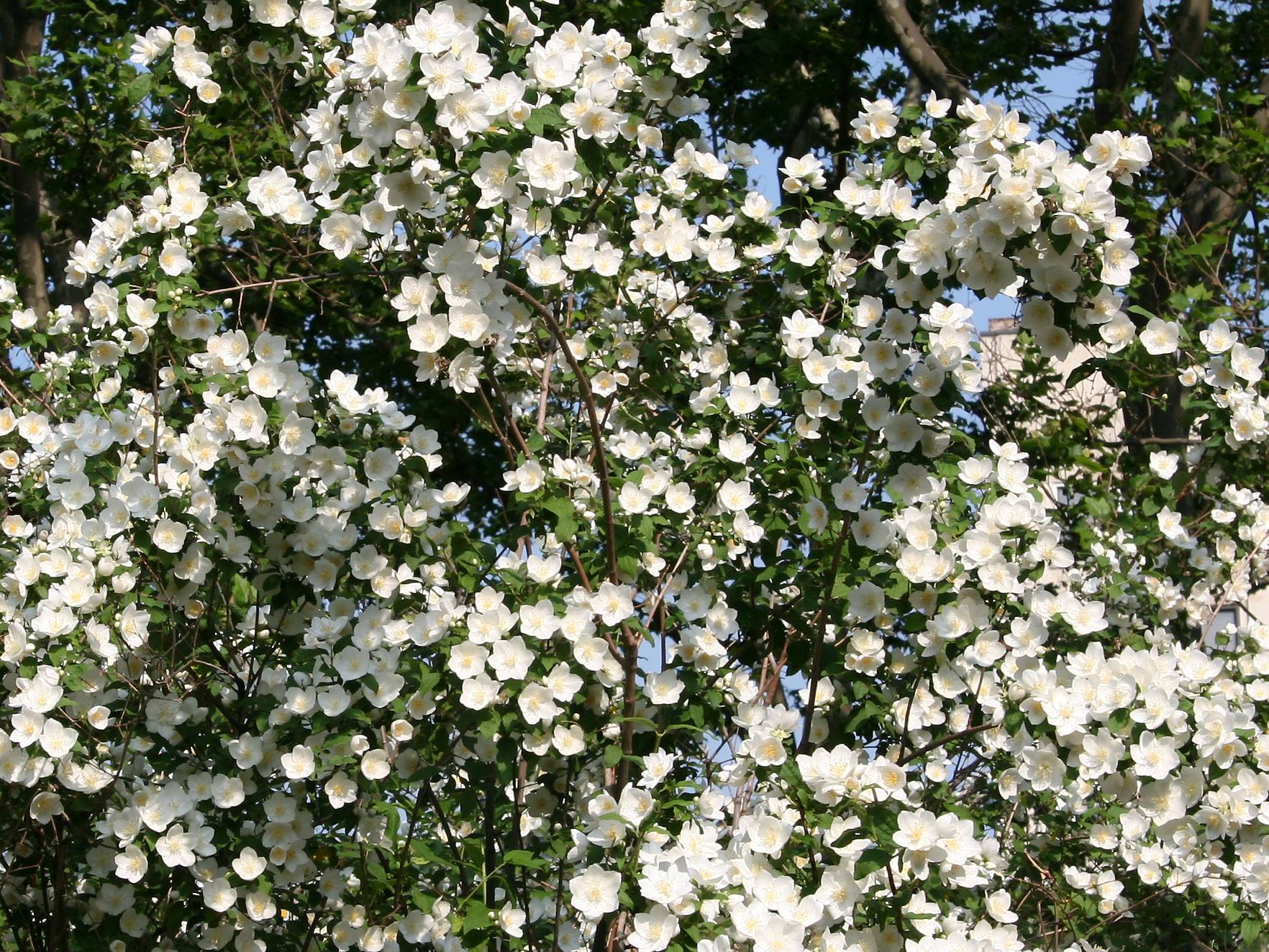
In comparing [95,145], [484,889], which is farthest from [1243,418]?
[95,145]

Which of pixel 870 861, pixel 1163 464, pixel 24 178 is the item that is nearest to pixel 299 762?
pixel 870 861

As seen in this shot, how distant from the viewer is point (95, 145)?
5434mm

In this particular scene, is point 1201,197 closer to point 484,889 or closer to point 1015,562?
point 1015,562

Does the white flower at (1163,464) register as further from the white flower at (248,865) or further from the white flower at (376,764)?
the white flower at (248,865)

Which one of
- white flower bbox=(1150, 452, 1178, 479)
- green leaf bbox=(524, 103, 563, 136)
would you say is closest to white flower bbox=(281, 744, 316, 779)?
green leaf bbox=(524, 103, 563, 136)

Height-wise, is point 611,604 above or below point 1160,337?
below

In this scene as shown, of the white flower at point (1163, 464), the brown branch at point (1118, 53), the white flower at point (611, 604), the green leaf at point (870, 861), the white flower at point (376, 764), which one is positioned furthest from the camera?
the brown branch at point (1118, 53)

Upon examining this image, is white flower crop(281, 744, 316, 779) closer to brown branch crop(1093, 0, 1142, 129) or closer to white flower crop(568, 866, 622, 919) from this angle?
white flower crop(568, 866, 622, 919)

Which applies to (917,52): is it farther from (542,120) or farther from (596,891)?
(596,891)

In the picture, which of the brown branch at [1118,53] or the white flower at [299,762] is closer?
the white flower at [299,762]

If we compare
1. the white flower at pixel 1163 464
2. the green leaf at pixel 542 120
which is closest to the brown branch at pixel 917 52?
the white flower at pixel 1163 464

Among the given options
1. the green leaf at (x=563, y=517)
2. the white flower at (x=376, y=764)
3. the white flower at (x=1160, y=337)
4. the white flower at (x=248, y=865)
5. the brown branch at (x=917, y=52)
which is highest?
the brown branch at (x=917, y=52)

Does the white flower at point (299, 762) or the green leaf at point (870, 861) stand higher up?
the white flower at point (299, 762)

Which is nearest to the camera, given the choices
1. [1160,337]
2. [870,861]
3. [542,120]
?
[870,861]
